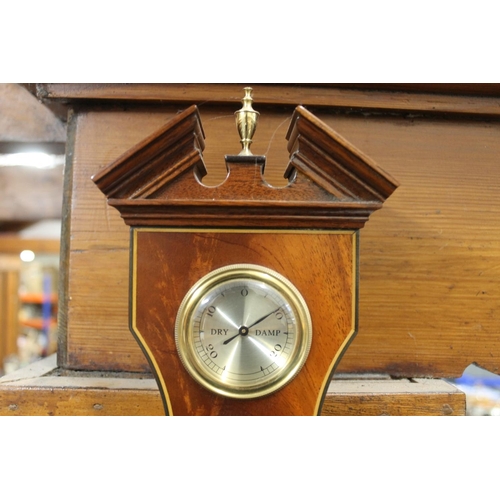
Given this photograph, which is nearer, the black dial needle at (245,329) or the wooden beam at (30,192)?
the black dial needle at (245,329)

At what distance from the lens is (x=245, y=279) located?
70 cm

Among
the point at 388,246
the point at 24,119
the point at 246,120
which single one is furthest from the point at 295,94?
the point at 24,119

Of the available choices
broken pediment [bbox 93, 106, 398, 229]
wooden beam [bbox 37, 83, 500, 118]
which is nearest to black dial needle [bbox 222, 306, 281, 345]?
broken pediment [bbox 93, 106, 398, 229]

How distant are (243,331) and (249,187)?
276 mm

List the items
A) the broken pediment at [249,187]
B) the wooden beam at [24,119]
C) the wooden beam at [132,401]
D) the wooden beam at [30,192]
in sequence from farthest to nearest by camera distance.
Answer: the wooden beam at [30,192]
the wooden beam at [24,119]
the wooden beam at [132,401]
the broken pediment at [249,187]

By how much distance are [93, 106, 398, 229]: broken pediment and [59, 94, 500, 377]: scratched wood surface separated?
1.07ft

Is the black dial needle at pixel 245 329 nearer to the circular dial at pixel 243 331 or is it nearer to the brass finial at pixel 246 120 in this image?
the circular dial at pixel 243 331

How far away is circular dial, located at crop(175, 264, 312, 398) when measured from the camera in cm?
69

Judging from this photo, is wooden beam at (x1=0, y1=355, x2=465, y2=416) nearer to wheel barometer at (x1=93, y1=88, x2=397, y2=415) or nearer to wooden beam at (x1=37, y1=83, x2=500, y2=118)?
wheel barometer at (x1=93, y1=88, x2=397, y2=415)

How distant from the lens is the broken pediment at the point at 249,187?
0.67 metres

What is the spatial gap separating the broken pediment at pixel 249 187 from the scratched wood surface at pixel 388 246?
1.07 feet

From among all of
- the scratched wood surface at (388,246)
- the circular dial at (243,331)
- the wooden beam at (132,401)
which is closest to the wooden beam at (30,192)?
the scratched wood surface at (388,246)

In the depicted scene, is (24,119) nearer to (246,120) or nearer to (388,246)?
(246,120)
